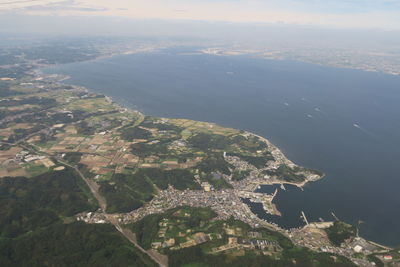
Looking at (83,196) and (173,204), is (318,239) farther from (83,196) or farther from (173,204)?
(83,196)

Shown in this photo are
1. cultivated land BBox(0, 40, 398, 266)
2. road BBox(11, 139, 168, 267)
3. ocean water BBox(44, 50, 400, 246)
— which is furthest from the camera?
ocean water BBox(44, 50, 400, 246)

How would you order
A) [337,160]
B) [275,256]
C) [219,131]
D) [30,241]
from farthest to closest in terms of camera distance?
[219,131], [337,160], [30,241], [275,256]

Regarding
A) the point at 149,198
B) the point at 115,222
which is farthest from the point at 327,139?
the point at 115,222

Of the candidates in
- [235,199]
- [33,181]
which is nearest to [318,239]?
[235,199]

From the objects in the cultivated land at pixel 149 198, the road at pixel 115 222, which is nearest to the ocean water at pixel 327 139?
the cultivated land at pixel 149 198

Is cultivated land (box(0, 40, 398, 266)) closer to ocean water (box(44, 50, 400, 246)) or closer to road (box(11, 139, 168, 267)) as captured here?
road (box(11, 139, 168, 267))

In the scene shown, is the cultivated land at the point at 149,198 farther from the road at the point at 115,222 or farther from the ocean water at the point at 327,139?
the ocean water at the point at 327,139

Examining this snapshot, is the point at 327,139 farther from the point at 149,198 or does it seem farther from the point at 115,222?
the point at 115,222

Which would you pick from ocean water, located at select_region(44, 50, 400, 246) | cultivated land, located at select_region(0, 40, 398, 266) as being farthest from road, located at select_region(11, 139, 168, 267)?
ocean water, located at select_region(44, 50, 400, 246)
